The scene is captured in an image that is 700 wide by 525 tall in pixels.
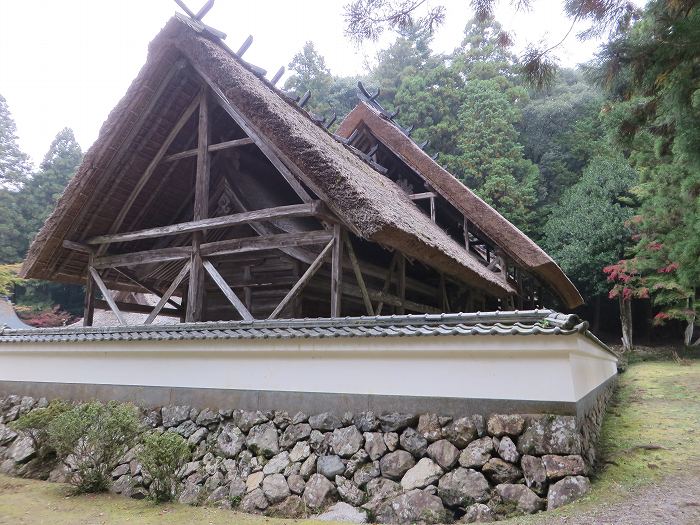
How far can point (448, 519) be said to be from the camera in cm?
322

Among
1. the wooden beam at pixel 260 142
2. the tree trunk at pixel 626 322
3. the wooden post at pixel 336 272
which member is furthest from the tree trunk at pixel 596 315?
the wooden beam at pixel 260 142

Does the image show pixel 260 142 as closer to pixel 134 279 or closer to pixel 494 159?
pixel 134 279

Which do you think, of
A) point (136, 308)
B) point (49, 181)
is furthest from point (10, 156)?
point (136, 308)

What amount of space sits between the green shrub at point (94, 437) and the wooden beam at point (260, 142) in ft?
9.62

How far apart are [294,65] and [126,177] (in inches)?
984

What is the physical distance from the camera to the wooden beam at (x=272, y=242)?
5.49m

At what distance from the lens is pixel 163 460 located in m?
3.90

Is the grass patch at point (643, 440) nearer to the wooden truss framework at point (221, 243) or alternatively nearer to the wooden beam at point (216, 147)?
the wooden truss framework at point (221, 243)

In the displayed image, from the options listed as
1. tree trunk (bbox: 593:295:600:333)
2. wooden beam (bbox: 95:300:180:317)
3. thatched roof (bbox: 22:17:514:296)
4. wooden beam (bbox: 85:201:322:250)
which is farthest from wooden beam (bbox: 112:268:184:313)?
tree trunk (bbox: 593:295:600:333)

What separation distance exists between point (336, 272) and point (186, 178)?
12.7 ft

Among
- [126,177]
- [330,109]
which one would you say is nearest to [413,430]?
[126,177]

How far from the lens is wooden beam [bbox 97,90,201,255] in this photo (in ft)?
21.9

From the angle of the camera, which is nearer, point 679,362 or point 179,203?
point 179,203

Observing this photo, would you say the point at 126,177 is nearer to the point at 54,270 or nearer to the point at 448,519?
the point at 54,270
